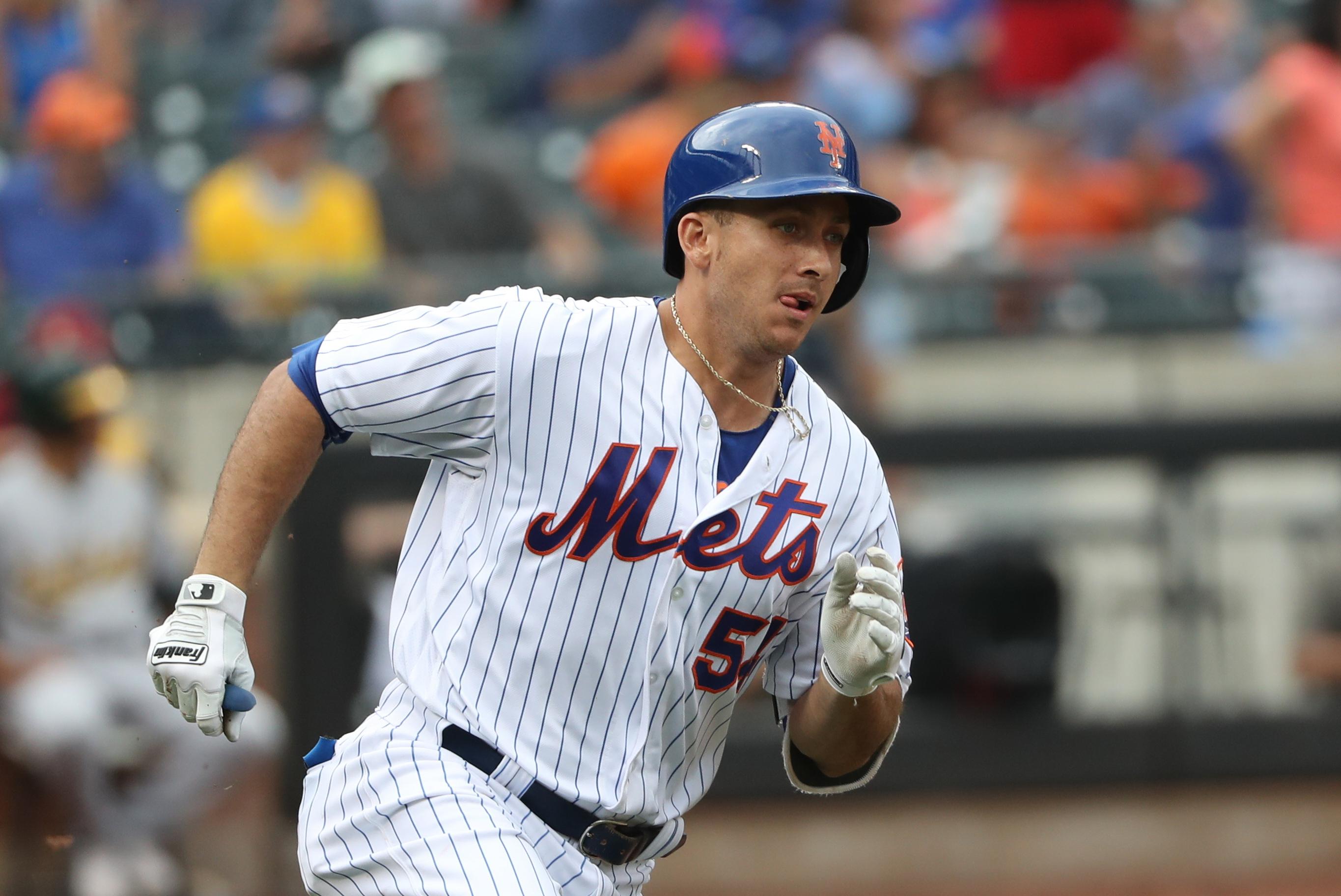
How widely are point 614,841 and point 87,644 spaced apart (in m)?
3.89

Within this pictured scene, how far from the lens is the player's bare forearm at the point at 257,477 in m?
3.16

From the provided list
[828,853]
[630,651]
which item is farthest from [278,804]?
[630,651]

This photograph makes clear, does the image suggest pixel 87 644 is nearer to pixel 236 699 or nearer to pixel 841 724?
pixel 236 699

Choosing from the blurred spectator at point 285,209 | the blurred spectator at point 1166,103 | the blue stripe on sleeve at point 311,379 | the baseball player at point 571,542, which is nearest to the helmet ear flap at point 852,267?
the baseball player at point 571,542

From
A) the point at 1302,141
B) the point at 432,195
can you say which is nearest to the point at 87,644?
the point at 432,195

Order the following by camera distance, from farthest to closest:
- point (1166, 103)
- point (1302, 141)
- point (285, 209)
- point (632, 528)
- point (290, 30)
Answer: point (290, 30), point (1166, 103), point (1302, 141), point (285, 209), point (632, 528)

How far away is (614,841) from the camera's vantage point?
3.28m

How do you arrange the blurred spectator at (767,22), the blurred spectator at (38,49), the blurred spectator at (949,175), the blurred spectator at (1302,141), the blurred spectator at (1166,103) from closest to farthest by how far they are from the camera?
the blurred spectator at (1302,141) < the blurred spectator at (949,175) < the blurred spectator at (38,49) < the blurred spectator at (1166,103) < the blurred spectator at (767,22)

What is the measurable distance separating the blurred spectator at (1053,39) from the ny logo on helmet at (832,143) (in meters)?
6.27

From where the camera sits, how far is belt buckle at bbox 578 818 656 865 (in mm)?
3242

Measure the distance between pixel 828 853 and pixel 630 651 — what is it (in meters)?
4.48

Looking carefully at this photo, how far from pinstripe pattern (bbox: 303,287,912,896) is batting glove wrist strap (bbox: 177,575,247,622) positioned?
0.31m

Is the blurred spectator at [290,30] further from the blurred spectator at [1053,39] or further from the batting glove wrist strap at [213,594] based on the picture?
the batting glove wrist strap at [213,594]

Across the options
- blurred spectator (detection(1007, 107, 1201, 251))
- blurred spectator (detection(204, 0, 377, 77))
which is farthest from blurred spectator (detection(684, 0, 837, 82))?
blurred spectator (detection(204, 0, 377, 77))
